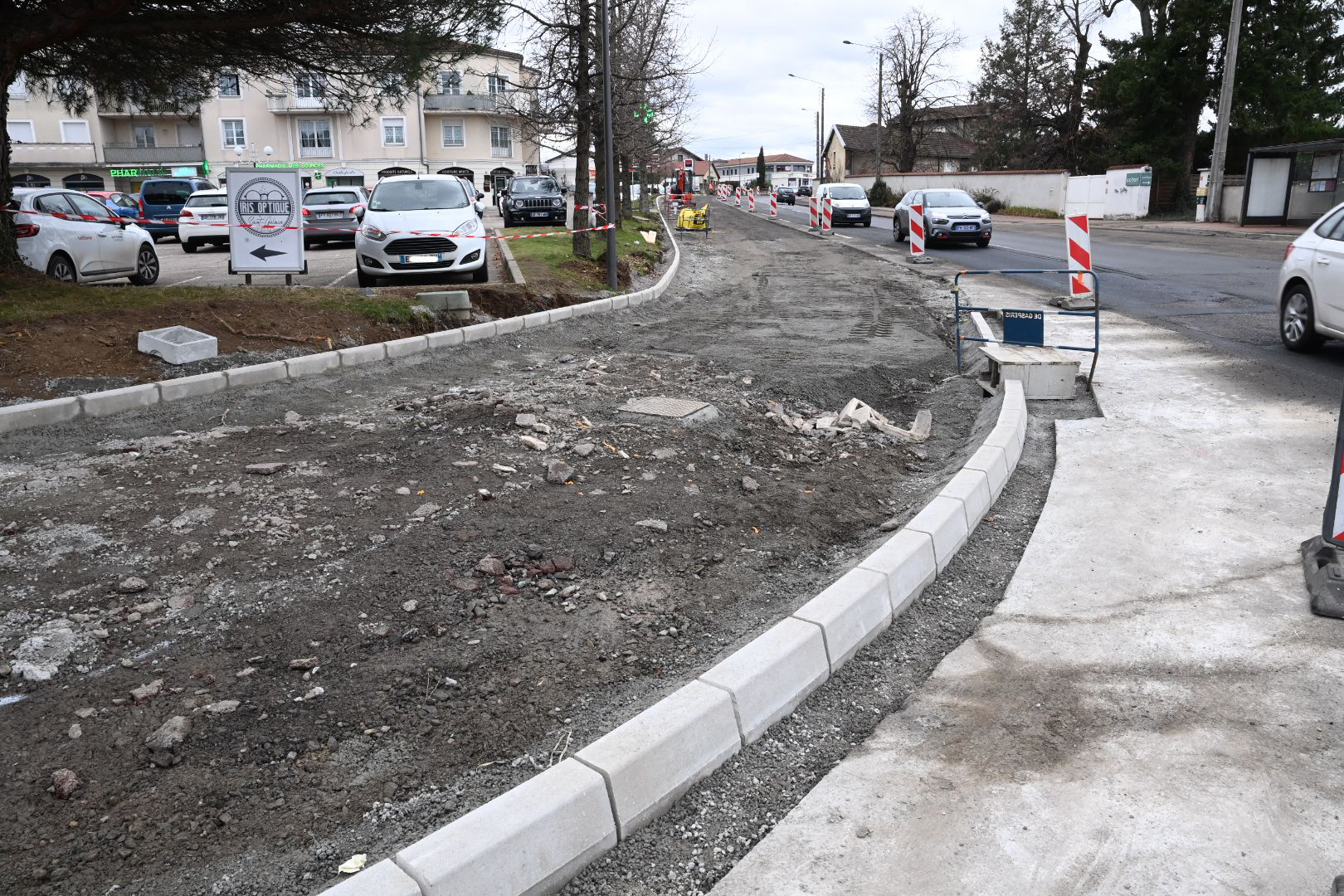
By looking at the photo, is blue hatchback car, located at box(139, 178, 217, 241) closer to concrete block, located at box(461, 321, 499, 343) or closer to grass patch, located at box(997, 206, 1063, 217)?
concrete block, located at box(461, 321, 499, 343)

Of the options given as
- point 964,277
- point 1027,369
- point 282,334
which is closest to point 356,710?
point 1027,369

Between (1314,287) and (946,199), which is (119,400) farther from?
(946,199)

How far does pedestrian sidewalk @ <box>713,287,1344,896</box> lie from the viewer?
2.64 meters

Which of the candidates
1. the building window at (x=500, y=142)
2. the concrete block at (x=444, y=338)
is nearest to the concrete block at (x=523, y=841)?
the concrete block at (x=444, y=338)

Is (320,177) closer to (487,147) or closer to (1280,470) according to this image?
(487,147)

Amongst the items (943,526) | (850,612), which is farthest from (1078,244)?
(850,612)

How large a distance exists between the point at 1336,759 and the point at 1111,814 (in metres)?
0.87

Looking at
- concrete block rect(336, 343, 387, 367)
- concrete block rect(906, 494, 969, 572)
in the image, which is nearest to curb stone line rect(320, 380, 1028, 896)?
concrete block rect(906, 494, 969, 572)

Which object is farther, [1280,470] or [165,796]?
[1280,470]

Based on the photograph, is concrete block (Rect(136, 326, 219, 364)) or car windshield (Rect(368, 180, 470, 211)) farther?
car windshield (Rect(368, 180, 470, 211))

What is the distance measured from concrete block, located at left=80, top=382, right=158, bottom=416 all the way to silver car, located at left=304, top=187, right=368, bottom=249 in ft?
58.2

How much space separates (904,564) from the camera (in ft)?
14.4

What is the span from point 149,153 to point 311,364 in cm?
6605

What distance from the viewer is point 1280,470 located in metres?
6.11
